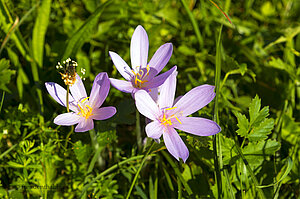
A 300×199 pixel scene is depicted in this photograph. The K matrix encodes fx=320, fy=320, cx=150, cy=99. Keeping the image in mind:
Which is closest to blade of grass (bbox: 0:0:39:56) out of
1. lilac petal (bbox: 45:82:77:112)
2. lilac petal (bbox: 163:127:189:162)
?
lilac petal (bbox: 45:82:77:112)

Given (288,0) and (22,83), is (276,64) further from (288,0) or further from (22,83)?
(22,83)

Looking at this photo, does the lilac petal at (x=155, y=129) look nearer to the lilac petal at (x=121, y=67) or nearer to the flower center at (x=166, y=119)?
the flower center at (x=166, y=119)

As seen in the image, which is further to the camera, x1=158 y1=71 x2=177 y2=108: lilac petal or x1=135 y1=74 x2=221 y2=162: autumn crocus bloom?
x1=158 y1=71 x2=177 y2=108: lilac petal

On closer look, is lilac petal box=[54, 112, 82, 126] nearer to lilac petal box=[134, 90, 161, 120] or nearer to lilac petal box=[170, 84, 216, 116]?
lilac petal box=[134, 90, 161, 120]

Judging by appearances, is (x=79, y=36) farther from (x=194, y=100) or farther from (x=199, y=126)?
(x=199, y=126)

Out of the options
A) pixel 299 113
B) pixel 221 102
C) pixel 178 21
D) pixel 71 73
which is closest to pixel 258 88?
pixel 299 113

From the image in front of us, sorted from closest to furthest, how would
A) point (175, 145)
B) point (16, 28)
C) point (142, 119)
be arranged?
point (175, 145), point (16, 28), point (142, 119)

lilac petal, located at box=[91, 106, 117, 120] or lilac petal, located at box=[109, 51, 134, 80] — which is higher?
lilac petal, located at box=[109, 51, 134, 80]

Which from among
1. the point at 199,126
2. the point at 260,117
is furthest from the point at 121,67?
the point at 260,117
